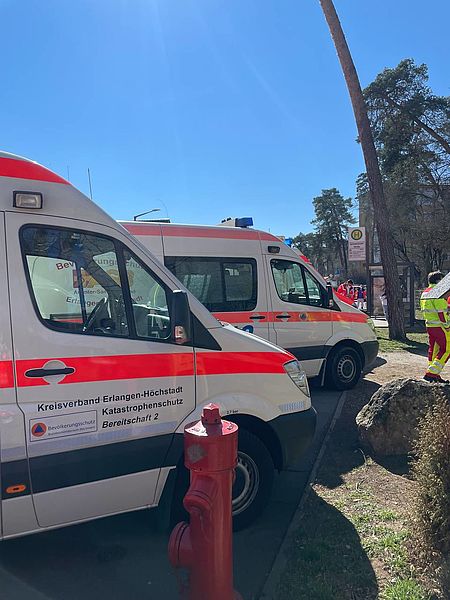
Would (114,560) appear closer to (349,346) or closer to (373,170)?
(349,346)

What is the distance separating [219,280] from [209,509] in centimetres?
496

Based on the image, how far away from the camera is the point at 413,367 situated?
9.88m

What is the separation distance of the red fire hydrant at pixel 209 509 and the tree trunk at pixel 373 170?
12548 mm

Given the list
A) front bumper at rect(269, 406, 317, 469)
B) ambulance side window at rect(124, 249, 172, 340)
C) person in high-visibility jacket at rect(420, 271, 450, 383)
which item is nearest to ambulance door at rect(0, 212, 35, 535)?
ambulance side window at rect(124, 249, 172, 340)

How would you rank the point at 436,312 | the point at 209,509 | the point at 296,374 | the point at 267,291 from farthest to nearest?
the point at 436,312
the point at 267,291
the point at 296,374
the point at 209,509

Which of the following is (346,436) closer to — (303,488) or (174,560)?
(303,488)

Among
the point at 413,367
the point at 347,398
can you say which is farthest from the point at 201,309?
the point at 413,367

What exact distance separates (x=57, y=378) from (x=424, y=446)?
2.30 metres

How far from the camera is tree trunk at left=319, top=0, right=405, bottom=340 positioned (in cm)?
1309

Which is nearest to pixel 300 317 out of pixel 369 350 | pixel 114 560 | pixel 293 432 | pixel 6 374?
pixel 369 350

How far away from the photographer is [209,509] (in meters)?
2.20

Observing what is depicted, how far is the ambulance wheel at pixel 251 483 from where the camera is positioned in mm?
3535

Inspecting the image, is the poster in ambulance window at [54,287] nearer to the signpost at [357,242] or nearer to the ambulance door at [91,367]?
the ambulance door at [91,367]

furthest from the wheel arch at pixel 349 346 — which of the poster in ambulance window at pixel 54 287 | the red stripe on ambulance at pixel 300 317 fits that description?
the poster in ambulance window at pixel 54 287
